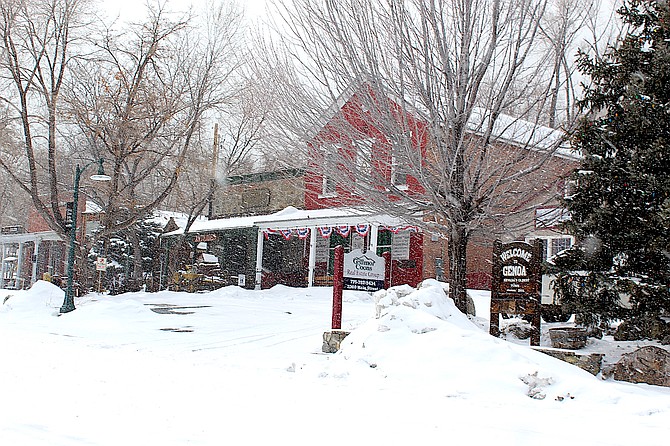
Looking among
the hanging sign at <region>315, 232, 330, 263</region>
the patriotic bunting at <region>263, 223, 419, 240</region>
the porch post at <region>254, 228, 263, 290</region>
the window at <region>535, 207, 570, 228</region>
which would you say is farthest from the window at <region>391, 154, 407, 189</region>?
the hanging sign at <region>315, 232, 330, 263</region>

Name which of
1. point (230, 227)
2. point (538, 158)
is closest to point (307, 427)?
point (538, 158)

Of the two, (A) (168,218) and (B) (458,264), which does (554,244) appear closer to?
(B) (458,264)

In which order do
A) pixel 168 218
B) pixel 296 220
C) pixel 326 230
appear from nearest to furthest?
pixel 326 230 → pixel 296 220 → pixel 168 218

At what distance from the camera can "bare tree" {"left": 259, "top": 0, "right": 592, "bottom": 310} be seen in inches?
372

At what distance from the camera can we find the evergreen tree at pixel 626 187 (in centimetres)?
797

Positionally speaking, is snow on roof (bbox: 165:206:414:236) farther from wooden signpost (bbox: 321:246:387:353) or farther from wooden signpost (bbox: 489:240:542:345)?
wooden signpost (bbox: 489:240:542:345)

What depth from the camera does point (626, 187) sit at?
27.1ft

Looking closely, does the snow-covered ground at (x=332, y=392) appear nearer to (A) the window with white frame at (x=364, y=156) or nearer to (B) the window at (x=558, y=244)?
(A) the window with white frame at (x=364, y=156)

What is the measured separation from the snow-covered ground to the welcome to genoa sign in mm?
1345

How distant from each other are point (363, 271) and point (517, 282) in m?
3.03

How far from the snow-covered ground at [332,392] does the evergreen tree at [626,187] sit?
1066 millimetres

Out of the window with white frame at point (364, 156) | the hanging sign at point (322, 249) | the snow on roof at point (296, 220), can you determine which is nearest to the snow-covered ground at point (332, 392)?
the window with white frame at point (364, 156)

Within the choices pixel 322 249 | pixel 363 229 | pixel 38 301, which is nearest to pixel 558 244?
pixel 363 229

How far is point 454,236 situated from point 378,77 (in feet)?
8.67
